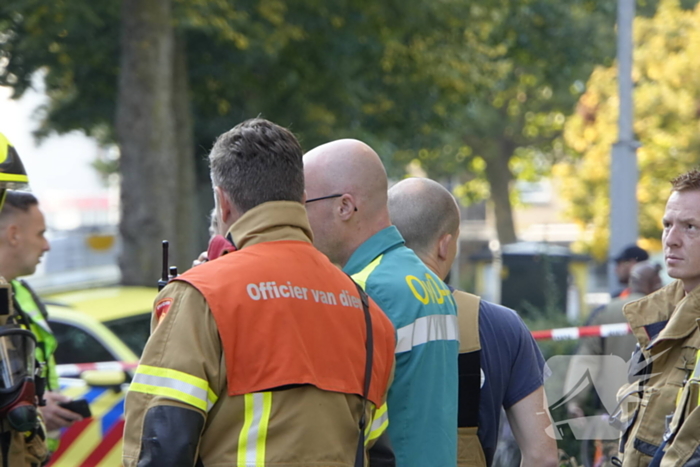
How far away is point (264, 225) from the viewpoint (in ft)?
7.27

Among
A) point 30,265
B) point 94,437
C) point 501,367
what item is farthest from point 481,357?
point 94,437

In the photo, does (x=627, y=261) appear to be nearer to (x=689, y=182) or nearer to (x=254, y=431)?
(x=689, y=182)

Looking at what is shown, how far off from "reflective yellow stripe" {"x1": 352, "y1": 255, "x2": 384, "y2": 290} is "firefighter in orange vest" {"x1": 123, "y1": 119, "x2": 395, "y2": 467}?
20 cm

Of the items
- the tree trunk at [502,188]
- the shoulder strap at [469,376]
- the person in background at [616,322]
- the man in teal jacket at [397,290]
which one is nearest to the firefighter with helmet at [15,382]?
the man in teal jacket at [397,290]

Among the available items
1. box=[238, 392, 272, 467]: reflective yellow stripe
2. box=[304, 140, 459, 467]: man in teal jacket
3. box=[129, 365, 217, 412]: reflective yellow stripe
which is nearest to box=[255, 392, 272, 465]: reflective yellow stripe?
box=[238, 392, 272, 467]: reflective yellow stripe

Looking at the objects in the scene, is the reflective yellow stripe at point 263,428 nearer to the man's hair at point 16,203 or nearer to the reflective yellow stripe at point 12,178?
the reflective yellow stripe at point 12,178

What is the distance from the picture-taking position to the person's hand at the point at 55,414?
4.11 metres

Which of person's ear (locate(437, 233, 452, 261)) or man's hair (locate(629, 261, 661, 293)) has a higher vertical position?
person's ear (locate(437, 233, 452, 261))

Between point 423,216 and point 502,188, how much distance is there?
27.5 m

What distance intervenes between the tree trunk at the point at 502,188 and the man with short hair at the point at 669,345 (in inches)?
1036

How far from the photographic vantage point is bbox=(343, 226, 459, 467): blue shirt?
2549mm

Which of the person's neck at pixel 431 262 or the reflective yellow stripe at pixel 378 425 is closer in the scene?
the reflective yellow stripe at pixel 378 425

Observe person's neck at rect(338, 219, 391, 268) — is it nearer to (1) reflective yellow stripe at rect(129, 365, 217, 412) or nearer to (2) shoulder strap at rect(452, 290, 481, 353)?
(2) shoulder strap at rect(452, 290, 481, 353)

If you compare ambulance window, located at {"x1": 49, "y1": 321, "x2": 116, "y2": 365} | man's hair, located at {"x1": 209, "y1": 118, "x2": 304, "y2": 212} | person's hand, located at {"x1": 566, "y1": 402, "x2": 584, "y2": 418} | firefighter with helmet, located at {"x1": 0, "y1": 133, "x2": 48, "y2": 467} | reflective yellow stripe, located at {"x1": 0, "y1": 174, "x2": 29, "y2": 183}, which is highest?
man's hair, located at {"x1": 209, "y1": 118, "x2": 304, "y2": 212}
